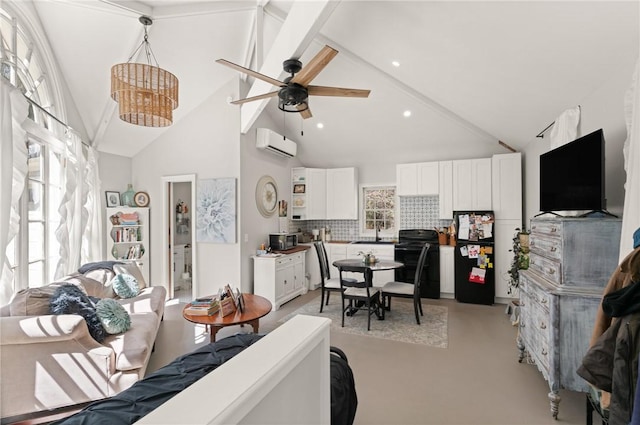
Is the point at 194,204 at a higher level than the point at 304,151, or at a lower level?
lower

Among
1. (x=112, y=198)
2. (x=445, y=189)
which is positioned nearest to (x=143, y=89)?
(x=112, y=198)

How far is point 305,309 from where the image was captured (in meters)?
4.75

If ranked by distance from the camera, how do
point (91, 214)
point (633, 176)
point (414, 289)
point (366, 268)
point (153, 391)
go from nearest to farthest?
point (153, 391) → point (633, 176) → point (366, 268) → point (414, 289) → point (91, 214)

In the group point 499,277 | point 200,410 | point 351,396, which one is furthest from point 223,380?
point 499,277

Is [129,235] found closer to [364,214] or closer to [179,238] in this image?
[179,238]

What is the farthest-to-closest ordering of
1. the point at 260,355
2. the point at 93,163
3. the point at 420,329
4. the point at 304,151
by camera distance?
the point at 304,151
the point at 93,163
the point at 420,329
the point at 260,355

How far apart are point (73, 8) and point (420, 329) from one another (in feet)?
17.2

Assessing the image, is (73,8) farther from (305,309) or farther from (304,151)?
(305,309)

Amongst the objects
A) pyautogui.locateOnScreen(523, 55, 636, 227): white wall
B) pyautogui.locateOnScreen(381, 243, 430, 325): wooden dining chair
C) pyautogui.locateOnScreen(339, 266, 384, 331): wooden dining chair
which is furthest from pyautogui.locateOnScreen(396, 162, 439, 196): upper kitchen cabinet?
pyautogui.locateOnScreen(523, 55, 636, 227): white wall

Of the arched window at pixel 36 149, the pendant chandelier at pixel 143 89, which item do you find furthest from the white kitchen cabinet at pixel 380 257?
the arched window at pixel 36 149

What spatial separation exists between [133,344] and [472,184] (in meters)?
5.18

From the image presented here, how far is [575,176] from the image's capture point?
2.36 m

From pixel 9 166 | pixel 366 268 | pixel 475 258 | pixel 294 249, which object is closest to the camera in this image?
pixel 9 166

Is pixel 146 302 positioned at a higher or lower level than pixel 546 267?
lower
